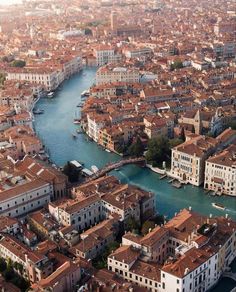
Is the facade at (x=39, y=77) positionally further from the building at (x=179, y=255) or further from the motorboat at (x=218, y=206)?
the building at (x=179, y=255)

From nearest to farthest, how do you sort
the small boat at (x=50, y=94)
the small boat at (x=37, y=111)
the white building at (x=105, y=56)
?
1. the small boat at (x=37, y=111)
2. the small boat at (x=50, y=94)
3. the white building at (x=105, y=56)

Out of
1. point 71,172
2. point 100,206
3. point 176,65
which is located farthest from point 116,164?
point 176,65

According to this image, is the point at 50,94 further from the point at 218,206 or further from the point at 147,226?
the point at 147,226

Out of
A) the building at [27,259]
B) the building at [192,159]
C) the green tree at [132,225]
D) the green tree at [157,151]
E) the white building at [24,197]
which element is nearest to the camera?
the building at [27,259]

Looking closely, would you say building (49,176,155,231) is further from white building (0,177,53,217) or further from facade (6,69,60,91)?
facade (6,69,60,91)

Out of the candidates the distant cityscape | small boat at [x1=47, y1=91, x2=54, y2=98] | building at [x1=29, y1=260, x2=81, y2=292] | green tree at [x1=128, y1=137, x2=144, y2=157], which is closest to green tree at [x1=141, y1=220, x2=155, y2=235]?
the distant cityscape

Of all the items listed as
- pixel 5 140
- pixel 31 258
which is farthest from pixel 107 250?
pixel 5 140

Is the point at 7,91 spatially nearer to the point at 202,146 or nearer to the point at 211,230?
the point at 202,146

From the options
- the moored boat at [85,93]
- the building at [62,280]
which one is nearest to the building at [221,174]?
the building at [62,280]
